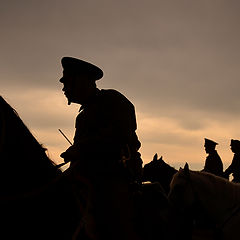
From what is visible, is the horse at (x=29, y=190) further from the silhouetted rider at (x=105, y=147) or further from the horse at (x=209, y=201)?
the horse at (x=209, y=201)

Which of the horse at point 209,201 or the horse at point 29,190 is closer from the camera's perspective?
the horse at point 29,190

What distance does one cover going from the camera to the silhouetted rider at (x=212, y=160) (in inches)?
527

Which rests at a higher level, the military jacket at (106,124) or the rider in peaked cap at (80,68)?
the rider in peaked cap at (80,68)

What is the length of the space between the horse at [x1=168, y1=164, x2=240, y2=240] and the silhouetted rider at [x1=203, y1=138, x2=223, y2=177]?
5.99 m

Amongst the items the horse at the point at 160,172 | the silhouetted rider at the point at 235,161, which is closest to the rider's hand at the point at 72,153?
the silhouetted rider at the point at 235,161

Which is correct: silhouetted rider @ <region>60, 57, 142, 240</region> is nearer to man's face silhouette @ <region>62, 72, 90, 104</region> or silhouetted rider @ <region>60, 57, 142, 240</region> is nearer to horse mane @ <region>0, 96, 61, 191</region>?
man's face silhouette @ <region>62, 72, 90, 104</region>

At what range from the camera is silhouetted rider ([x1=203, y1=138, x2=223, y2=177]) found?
13383 mm

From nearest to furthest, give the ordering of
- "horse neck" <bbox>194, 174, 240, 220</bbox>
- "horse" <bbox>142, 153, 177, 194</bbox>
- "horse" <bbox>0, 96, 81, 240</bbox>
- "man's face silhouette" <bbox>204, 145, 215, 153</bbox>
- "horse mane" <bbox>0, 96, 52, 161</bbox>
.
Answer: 1. "horse" <bbox>0, 96, 81, 240</bbox>
2. "horse mane" <bbox>0, 96, 52, 161</bbox>
3. "horse neck" <bbox>194, 174, 240, 220</bbox>
4. "man's face silhouette" <bbox>204, 145, 215, 153</bbox>
5. "horse" <bbox>142, 153, 177, 194</bbox>

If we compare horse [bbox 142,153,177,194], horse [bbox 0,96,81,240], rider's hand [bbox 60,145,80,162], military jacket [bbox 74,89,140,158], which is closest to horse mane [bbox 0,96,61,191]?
horse [bbox 0,96,81,240]

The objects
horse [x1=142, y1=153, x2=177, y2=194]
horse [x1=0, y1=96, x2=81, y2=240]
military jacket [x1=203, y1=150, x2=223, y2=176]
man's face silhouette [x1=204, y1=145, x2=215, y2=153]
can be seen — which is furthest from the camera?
horse [x1=142, y1=153, x2=177, y2=194]

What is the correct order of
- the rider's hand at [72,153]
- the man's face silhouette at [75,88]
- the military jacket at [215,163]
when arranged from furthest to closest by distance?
the military jacket at [215,163] → the man's face silhouette at [75,88] → the rider's hand at [72,153]

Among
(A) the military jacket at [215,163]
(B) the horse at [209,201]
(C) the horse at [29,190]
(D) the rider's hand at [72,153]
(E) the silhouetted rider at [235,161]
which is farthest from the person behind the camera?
(A) the military jacket at [215,163]

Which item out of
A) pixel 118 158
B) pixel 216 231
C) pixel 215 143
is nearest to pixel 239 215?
pixel 216 231

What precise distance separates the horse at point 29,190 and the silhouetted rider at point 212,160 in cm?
1063
